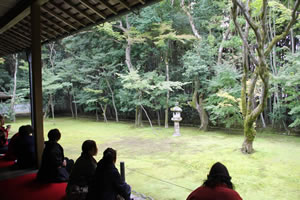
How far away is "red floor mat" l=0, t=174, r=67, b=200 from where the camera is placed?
8.41ft

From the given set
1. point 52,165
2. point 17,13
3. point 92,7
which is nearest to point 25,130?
point 52,165

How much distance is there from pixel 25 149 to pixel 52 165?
2.97 feet

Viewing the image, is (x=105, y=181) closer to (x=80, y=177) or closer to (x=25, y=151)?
(x=80, y=177)

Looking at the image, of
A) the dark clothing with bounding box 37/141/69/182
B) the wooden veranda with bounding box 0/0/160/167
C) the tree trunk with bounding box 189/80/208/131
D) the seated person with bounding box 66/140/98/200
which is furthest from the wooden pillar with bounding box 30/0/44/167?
the tree trunk with bounding box 189/80/208/131

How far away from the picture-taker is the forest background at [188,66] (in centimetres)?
855

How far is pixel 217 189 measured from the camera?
1.40m

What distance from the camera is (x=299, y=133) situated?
8.73 metres

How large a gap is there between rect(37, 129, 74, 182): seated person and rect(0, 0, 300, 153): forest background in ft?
17.2

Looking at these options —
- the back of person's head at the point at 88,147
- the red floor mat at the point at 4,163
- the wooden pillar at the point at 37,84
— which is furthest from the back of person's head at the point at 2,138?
the back of person's head at the point at 88,147

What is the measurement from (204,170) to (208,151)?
1602 mm

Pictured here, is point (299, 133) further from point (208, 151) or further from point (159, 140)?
point (159, 140)

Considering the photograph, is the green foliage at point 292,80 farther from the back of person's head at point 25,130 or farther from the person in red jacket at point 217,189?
the back of person's head at point 25,130

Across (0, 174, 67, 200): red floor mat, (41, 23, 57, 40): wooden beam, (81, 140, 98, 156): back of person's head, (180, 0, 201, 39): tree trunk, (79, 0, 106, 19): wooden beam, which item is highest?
(180, 0, 201, 39): tree trunk

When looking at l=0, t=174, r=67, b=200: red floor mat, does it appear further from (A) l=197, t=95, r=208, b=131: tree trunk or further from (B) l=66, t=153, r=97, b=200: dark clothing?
(A) l=197, t=95, r=208, b=131: tree trunk
